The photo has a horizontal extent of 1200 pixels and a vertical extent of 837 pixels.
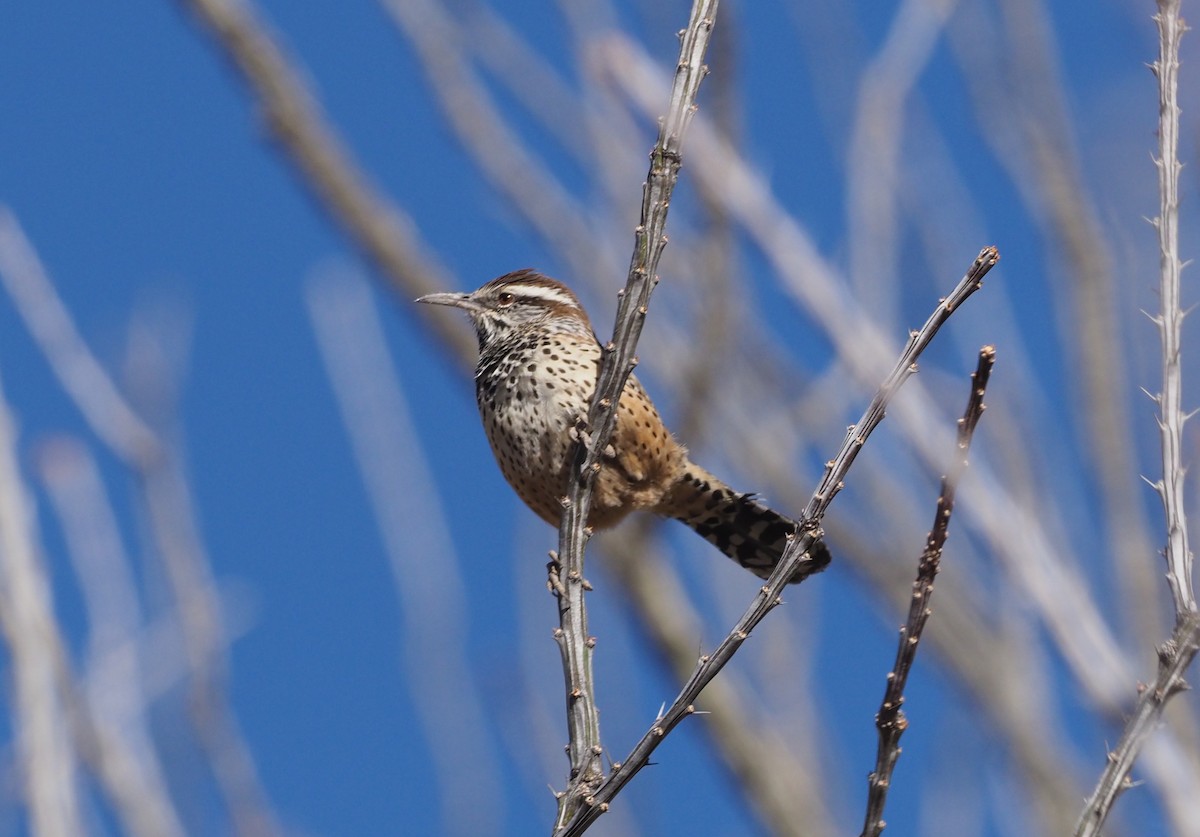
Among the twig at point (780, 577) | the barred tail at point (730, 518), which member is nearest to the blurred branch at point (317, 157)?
the barred tail at point (730, 518)

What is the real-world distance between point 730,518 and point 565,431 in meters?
0.73

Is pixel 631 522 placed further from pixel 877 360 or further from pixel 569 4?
pixel 877 360

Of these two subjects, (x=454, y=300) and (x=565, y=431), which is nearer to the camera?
(x=565, y=431)

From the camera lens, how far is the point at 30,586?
3225mm

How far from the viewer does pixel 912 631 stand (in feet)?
6.66

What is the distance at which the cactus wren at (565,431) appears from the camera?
3234 millimetres

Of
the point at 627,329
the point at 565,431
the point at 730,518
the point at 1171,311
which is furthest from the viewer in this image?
the point at 730,518

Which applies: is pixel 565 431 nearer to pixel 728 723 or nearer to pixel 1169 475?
A: pixel 1169 475

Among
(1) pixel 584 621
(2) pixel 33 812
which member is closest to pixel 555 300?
(1) pixel 584 621

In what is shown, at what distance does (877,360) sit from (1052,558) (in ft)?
2.14

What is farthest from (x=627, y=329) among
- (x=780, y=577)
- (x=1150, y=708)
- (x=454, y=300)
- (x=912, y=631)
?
(x=454, y=300)

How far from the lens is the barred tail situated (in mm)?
3646

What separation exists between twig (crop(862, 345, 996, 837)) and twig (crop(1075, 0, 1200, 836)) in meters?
0.26

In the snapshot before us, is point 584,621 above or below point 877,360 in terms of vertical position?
below
